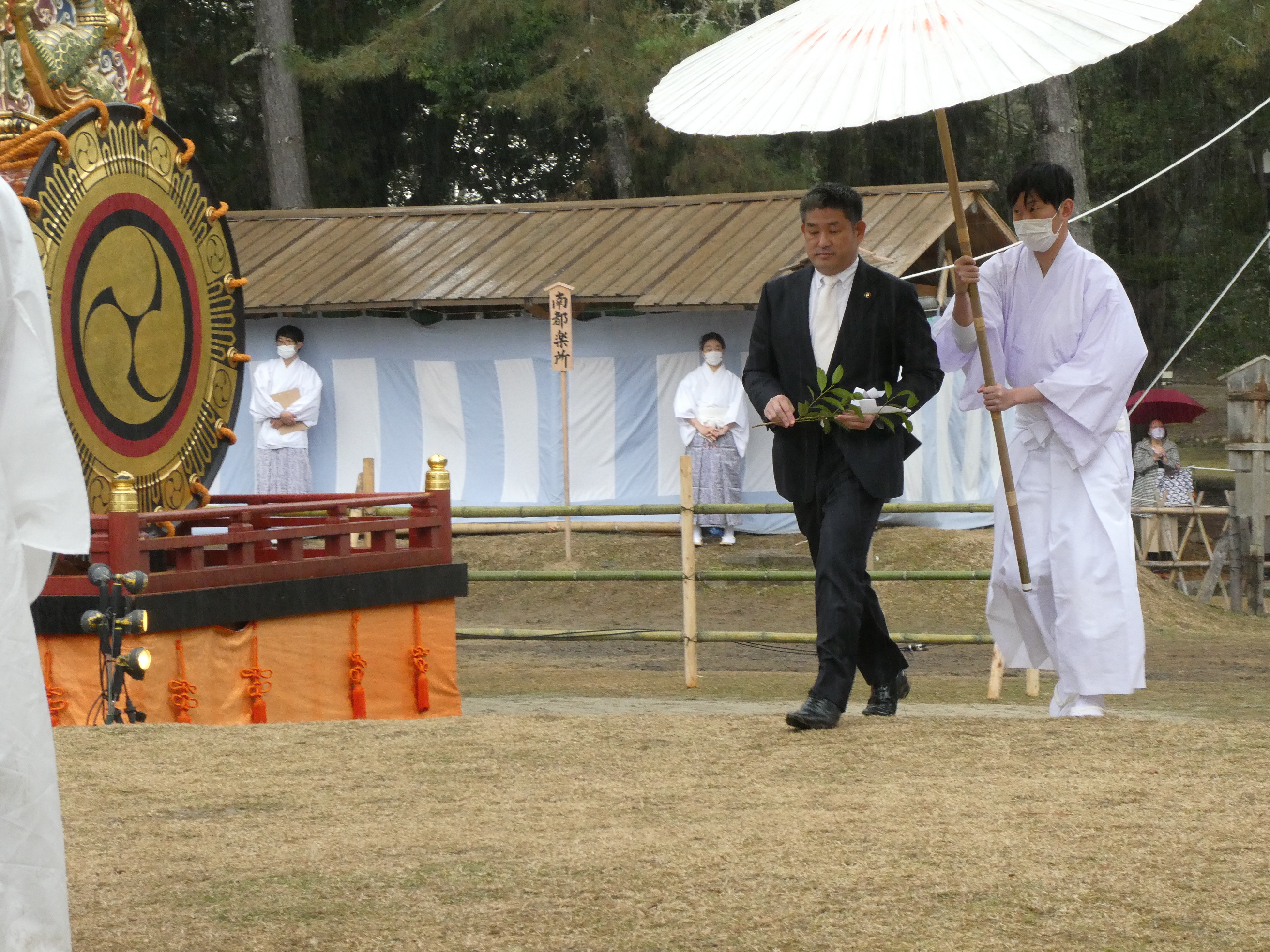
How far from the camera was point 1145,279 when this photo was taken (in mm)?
23500

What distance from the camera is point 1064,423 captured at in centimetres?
489

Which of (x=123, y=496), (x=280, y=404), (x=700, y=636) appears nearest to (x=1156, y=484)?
(x=280, y=404)

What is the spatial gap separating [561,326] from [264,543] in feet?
19.6

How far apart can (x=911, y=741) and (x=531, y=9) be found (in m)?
14.0

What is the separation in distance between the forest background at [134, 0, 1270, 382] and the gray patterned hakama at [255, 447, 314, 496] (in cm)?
467

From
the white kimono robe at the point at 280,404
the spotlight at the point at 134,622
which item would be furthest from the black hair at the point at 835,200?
the white kimono robe at the point at 280,404

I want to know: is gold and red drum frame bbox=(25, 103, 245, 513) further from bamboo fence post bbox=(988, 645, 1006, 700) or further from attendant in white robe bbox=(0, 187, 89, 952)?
bamboo fence post bbox=(988, 645, 1006, 700)

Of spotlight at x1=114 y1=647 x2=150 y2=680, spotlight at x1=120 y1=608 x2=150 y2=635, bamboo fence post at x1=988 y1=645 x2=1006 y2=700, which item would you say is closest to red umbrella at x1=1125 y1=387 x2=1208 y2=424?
bamboo fence post at x1=988 y1=645 x2=1006 y2=700

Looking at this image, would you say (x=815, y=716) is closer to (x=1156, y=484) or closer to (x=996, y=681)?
(x=996, y=681)

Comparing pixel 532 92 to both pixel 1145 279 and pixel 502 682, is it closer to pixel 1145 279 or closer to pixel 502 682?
pixel 502 682

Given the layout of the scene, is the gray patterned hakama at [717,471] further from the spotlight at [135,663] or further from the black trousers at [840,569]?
the black trousers at [840,569]

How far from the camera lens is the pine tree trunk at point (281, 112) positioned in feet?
61.2

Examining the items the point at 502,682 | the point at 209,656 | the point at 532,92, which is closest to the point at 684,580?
the point at 502,682

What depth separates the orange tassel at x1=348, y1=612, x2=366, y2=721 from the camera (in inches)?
274
